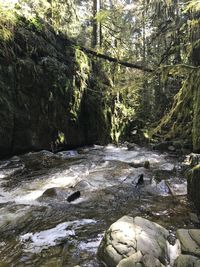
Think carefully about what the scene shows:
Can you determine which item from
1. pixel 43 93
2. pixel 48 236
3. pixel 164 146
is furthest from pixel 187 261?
pixel 164 146

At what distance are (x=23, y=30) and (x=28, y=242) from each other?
887 cm

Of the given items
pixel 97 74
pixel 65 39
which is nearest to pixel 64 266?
pixel 65 39

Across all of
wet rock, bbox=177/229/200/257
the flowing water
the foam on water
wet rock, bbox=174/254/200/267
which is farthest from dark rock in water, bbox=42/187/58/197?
wet rock, bbox=174/254/200/267

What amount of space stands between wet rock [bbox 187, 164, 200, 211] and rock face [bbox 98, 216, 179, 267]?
1.68 metres

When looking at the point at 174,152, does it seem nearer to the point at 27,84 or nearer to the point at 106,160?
the point at 106,160

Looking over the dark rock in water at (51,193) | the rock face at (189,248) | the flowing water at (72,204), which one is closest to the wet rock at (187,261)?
the rock face at (189,248)

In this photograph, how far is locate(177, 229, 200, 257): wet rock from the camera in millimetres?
3982

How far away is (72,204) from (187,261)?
9.69 feet

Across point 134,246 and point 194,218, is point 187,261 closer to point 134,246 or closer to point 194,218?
point 134,246

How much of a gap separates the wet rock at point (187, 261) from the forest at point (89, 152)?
14 millimetres

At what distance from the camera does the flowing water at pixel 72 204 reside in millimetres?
4340

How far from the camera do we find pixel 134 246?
394cm

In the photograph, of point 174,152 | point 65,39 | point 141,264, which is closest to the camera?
point 141,264

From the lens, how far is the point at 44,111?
11719mm
